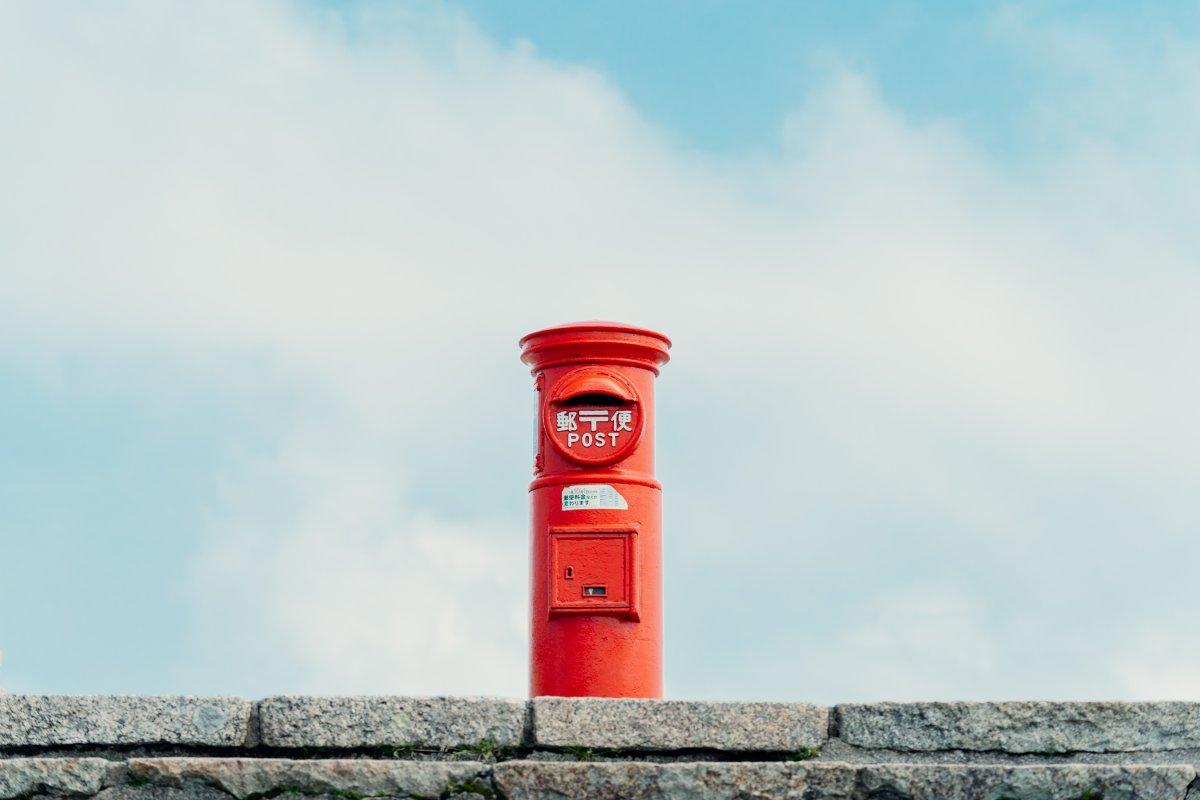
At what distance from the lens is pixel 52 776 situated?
17.3 ft

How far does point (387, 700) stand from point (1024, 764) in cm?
226

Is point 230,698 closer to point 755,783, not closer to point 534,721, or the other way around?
point 534,721

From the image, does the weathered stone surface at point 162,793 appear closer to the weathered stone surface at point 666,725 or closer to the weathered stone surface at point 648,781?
the weathered stone surface at point 648,781

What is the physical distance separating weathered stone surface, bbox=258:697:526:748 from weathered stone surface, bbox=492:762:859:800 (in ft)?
0.63

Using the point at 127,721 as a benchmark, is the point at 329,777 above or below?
below

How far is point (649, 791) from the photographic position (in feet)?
16.9

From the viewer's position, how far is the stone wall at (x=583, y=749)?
5176 millimetres

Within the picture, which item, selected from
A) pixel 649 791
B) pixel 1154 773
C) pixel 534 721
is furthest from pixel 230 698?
pixel 1154 773

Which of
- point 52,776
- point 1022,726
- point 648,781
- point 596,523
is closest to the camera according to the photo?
point 648,781

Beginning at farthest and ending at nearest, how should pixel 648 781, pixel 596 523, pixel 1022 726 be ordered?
pixel 596 523, pixel 1022 726, pixel 648 781

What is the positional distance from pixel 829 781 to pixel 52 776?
265 cm

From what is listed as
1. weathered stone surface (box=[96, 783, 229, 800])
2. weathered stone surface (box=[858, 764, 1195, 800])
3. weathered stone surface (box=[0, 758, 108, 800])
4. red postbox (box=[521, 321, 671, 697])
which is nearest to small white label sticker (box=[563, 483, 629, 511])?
red postbox (box=[521, 321, 671, 697])

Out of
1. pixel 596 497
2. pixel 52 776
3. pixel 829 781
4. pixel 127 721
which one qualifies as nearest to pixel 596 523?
pixel 596 497

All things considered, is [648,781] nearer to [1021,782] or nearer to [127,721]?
[1021,782]
